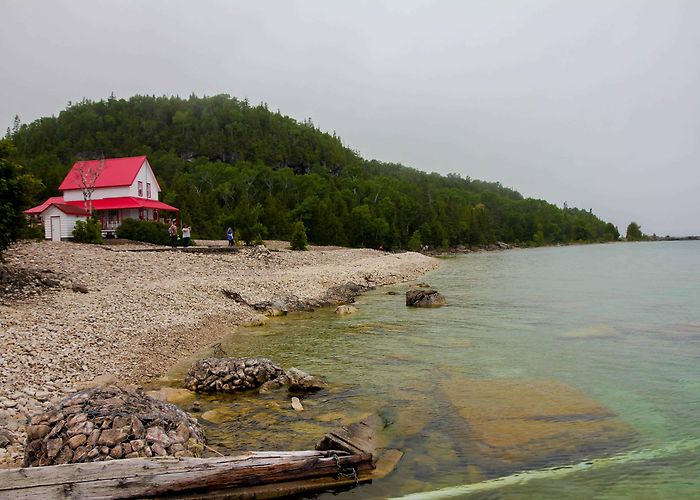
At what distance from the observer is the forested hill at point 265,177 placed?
287 ft

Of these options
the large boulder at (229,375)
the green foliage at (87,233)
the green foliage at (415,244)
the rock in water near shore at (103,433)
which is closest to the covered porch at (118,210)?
the green foliage at (87,233)

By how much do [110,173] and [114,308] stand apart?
44.6 meters

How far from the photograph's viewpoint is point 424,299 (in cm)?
2673

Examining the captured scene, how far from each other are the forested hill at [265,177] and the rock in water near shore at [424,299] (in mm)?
42431

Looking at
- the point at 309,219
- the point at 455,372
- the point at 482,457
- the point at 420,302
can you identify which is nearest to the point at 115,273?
the point at 420,302

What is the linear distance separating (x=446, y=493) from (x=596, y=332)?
48.7ft

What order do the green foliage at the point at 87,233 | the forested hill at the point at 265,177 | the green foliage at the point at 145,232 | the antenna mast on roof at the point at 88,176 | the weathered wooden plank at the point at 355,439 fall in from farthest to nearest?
the forested hill at the point at 265,177, the antenna mast on roof at the point at 88,176, the green foliage at the point at 145,232, the green foliage at the point at 87,233, the weathered wooden plank at the point at 355,439

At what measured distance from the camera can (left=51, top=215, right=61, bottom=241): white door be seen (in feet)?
142

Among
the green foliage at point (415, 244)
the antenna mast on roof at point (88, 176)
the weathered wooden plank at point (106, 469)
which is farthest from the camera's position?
the green foliage at point (415, 244)

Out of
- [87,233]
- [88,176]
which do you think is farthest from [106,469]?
[88,176]

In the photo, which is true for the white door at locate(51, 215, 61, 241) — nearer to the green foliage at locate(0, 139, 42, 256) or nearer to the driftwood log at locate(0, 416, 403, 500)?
the green foliage at locate(0, 139, 42, 256)

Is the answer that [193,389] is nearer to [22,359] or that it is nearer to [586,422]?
[22,359]

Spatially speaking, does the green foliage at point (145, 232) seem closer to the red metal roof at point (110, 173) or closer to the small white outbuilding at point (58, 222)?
the small white outbuilding at point (58, 222)

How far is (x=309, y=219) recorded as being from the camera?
8644cm
